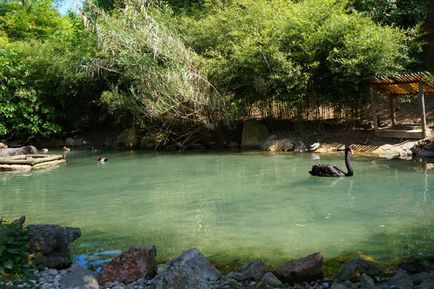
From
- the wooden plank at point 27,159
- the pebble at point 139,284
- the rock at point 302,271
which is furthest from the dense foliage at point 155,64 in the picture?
the rock at point 302,271

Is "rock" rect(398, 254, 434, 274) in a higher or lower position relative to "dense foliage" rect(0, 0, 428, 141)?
lower

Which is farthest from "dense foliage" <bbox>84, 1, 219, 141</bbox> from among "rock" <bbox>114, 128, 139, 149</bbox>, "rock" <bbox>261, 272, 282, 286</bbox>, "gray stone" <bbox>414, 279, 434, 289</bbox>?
"gray stone" <bbox>414, 279, 434, 289</bbox>

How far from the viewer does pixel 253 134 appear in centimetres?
1825

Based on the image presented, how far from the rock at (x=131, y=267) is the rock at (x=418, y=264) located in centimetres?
261

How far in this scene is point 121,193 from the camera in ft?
34.7

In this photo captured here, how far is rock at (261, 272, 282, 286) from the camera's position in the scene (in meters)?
4.66

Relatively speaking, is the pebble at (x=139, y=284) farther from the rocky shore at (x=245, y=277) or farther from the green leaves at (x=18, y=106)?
the green leaves at (x=18, y=106)

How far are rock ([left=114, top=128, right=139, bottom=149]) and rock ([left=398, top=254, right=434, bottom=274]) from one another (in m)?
16.3

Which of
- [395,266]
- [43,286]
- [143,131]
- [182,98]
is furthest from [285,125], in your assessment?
[43,286]

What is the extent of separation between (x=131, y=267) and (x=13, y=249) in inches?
46.9

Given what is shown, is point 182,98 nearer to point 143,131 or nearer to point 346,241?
point 143,131

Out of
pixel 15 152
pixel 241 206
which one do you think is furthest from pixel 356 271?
pixel 15 152

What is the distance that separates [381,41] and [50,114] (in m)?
15.6

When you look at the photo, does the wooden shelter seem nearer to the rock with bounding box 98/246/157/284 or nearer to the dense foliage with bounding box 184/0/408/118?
the dense foliage with bounding box 184/0/408/118
